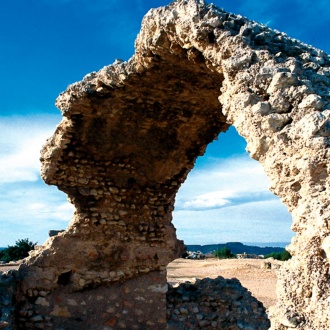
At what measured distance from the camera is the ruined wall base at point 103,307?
6832 millimetres

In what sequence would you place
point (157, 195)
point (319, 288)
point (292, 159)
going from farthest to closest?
point (157, 195) < point (292, 159) < point (319, 288)

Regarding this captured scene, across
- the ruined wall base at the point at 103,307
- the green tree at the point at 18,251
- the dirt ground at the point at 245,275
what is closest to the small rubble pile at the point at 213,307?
the ruined wall base at the point at 103,307

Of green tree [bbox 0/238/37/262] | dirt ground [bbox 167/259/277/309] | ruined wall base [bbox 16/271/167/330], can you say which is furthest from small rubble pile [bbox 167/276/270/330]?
green tree [bbox 0/238/37/262]

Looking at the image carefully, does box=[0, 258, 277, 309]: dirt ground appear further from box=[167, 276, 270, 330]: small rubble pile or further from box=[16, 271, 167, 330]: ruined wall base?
box=[16, 271, 167, 330]: ruined wall base

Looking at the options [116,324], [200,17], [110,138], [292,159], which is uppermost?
[200,17]

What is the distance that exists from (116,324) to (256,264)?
16.5m

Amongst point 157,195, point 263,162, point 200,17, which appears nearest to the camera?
point 263,162

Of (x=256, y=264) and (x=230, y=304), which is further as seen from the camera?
(x=256, y=264)

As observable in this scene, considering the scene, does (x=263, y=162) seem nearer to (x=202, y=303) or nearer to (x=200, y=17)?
(x=200, y=17)

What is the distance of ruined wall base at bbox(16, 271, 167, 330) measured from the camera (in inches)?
269

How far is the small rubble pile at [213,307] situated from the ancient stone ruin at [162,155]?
1.24 feet

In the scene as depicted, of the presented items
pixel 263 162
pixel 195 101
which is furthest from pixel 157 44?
pixel 263 162

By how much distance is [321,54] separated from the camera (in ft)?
15.2

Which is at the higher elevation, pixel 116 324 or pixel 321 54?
pixel 321 54
